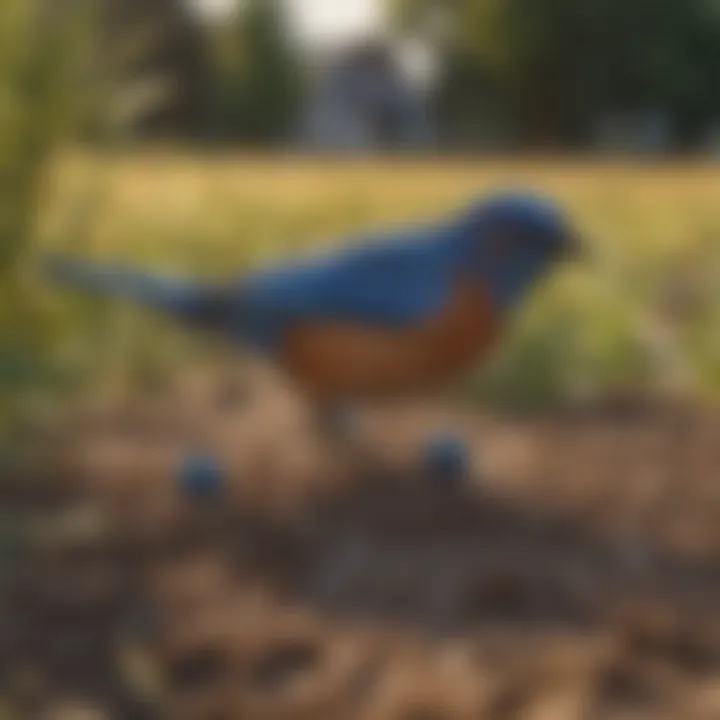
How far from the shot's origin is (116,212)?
8.79 ft

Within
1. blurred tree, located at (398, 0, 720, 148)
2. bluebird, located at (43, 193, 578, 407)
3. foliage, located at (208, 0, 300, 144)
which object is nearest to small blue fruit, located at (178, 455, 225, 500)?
bluebird, located at (43, 193, 578, 407)

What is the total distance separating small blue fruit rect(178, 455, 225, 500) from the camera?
60.4 inches

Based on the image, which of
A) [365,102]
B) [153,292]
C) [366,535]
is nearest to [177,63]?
[365,102]

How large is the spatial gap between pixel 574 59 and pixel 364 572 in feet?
14.2

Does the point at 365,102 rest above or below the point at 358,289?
above

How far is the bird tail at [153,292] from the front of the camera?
1.62m

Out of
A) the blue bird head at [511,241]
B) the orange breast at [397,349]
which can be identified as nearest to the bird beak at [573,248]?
the blue bird head at [511,241]

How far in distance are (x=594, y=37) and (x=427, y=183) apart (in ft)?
7.81

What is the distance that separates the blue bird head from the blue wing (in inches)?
1.2

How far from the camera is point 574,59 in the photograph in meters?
5.43

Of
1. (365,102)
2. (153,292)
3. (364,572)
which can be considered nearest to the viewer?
(364,572)

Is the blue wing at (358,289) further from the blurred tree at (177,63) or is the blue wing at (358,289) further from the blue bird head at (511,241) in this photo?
the blurred tree at (177,63)

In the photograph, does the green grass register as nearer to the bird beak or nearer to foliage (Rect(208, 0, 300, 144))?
the bird beak

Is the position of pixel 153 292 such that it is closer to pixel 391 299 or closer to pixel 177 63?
pixel 391 299
